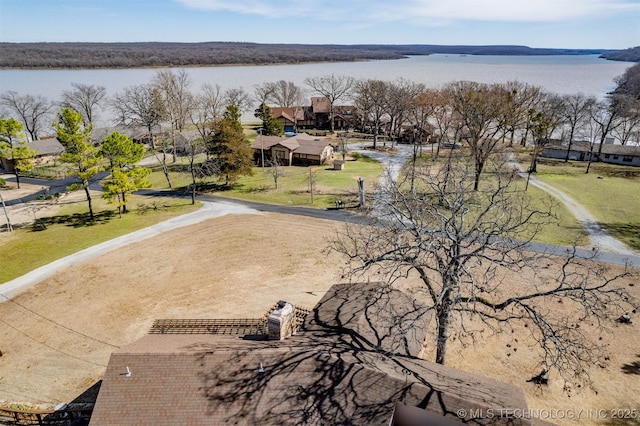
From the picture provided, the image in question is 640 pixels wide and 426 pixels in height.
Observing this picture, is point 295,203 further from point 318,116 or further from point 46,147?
point 318,116

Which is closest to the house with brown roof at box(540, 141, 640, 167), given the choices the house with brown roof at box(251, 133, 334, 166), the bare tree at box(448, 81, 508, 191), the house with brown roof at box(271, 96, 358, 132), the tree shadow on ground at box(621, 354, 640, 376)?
the bare tree at box(448, 81, 508, 191)

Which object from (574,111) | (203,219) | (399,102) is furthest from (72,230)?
(574,111)

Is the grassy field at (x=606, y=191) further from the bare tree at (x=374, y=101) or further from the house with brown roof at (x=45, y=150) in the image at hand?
the house with brown roof at (x=45, y=150)

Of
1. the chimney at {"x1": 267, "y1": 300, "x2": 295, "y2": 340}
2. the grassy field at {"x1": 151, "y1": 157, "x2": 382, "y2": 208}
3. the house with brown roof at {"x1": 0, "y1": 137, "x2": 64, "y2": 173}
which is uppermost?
the chimney at {"x1": 267, "y1": 300, "x2": 295, "y2": 340}

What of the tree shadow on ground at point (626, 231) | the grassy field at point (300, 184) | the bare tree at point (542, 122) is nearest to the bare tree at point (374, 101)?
the grassy field at point (300, 184)

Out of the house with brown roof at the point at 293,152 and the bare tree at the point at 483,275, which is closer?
the bare tree at the point at 483,275

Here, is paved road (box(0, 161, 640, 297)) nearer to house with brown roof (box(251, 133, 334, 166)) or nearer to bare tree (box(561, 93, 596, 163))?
house with brown roof (box(251, 133, 334, 166))

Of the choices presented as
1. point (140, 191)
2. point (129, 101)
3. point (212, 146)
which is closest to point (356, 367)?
point (212, 146)
